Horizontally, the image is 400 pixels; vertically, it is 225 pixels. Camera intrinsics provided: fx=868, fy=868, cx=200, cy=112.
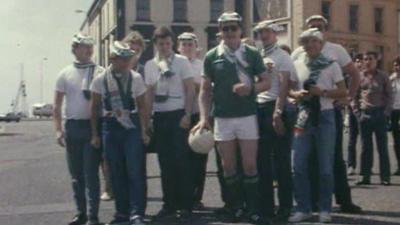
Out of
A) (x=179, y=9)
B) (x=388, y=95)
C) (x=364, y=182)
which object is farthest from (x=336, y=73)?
(x=179, y=9)

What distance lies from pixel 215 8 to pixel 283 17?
62.2 ft

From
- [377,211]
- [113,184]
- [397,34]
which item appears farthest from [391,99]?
[397,34]

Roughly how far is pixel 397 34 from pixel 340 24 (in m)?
6.43

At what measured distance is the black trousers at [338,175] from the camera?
9.09m

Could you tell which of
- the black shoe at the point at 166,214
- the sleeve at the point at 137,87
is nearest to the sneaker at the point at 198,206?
the black shoe at the point at 166,214

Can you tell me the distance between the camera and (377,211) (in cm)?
937

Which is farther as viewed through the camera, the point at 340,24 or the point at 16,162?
the point at 340,24

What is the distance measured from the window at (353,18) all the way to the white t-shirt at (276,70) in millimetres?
63031

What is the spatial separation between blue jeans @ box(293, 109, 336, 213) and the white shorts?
24.8 inches

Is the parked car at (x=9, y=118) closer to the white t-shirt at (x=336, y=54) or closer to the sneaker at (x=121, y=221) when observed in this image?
the sneaker at (x=121, y=221)

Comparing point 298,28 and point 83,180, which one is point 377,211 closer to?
point 83,180

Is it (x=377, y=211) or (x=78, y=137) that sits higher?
(x=78, y=137)

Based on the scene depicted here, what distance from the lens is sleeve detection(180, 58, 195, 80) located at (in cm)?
922

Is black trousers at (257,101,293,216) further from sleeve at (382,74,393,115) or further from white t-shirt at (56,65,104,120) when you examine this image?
sleeve at (382,74,393,115)
